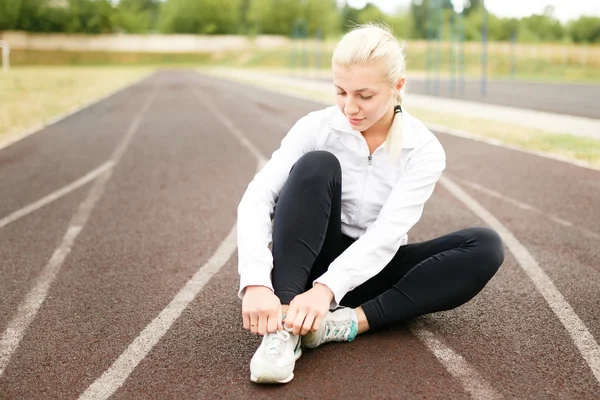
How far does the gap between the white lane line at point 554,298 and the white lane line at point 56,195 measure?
3986 mm

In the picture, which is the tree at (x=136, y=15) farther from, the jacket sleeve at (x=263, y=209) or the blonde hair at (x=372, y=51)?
the blonde hair at (x=372, y=51)

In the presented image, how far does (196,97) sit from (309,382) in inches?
742

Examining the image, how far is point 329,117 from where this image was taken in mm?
3047

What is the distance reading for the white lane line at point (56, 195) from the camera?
5518 millimetres

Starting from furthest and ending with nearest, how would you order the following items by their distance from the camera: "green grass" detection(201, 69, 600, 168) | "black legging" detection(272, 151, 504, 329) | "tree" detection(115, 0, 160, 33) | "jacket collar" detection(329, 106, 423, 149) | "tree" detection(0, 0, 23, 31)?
"tree" detection(115, 0, 160, 33) → "tree" detection(0, 0, 23, 31) → "green grass" detection(201, 69, 600, 168) → "jacket collar" detection(329, 106, 423, 149) → "black legging" detection(272, 151, 504, 329)

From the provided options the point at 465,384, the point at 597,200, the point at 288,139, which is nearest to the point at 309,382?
the point at 465,384

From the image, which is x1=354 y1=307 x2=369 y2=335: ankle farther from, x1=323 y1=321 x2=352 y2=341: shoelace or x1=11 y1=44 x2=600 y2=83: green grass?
x1=11 y1=44 x2=600 y2=83: green grass

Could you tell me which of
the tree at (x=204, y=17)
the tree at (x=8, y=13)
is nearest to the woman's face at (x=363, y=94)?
the tree at (x=8, y=13)

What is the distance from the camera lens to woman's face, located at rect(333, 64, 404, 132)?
2705mm

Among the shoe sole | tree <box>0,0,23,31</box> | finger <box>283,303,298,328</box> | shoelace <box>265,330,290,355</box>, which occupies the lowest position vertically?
the shoe sole

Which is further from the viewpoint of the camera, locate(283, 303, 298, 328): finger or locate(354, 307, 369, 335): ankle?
locate(354, 307, 369, 335): ankle

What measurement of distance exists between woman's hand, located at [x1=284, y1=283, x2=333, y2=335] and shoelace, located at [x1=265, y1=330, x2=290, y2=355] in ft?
0.13

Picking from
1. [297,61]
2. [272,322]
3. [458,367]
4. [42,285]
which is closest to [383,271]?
[458,367]

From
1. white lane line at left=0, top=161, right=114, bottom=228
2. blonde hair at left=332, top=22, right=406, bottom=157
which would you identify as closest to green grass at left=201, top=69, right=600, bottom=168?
blonde hair at left=332, top=22, right=406, bottom=157
